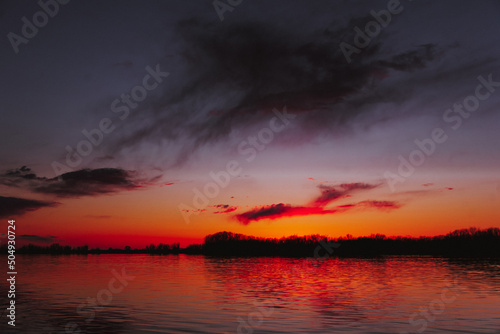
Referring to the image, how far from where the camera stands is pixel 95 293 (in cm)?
4644

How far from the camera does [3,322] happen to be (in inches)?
1119

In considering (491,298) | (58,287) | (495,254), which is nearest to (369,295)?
(491,298)

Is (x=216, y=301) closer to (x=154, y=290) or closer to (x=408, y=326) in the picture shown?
(x=154, y=290)

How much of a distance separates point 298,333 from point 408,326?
7.81 meters

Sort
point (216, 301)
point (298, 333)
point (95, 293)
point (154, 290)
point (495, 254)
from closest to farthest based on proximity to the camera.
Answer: point (298, 333), point (216, 301), point (95, 293), point (154, 290), point (495, 254)

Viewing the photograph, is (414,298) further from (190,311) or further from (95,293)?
(95,293)

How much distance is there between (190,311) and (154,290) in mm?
17237

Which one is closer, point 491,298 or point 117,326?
point 117,326

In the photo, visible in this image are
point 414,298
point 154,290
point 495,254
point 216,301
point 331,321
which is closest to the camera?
point 331,321

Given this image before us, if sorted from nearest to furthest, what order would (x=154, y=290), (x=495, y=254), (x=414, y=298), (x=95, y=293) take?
(x=414, y=298) < (x=95, y=293) < (x=154, y=290) < (x=495, y=254)

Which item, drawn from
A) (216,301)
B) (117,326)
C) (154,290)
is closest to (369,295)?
(216,301)

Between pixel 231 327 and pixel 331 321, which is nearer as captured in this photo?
pixel 231 327

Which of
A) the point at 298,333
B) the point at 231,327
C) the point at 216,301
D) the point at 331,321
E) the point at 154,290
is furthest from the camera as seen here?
the point at 154,290

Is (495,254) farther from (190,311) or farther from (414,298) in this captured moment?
(190,311)
